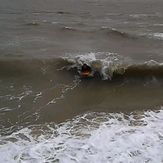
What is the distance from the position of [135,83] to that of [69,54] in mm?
2779

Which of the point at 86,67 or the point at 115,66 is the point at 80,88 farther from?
the point at 115,66

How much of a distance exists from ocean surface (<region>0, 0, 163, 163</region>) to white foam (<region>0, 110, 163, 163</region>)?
0.02 m

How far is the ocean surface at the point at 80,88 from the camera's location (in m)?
7.41

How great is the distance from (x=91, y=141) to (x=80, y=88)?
3149mm

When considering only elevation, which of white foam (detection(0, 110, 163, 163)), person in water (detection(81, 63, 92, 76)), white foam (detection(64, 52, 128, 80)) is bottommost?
white foam (detection(0, 110, 163, 163))

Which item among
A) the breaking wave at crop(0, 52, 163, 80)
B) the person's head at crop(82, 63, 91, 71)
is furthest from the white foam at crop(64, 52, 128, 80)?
the person's head at crop(82, 63, 91, 71)

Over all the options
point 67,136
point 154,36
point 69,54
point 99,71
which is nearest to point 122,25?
point 154,36

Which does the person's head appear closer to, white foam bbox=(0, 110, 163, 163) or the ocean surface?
the ocean surface

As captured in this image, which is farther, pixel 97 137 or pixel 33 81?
pixel 33 81

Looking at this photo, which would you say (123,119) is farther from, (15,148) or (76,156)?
(15,148)

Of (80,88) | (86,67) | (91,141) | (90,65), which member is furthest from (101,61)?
(91,141)

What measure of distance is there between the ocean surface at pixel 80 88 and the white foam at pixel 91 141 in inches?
0.8

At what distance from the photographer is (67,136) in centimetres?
779

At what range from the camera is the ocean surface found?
741cm
